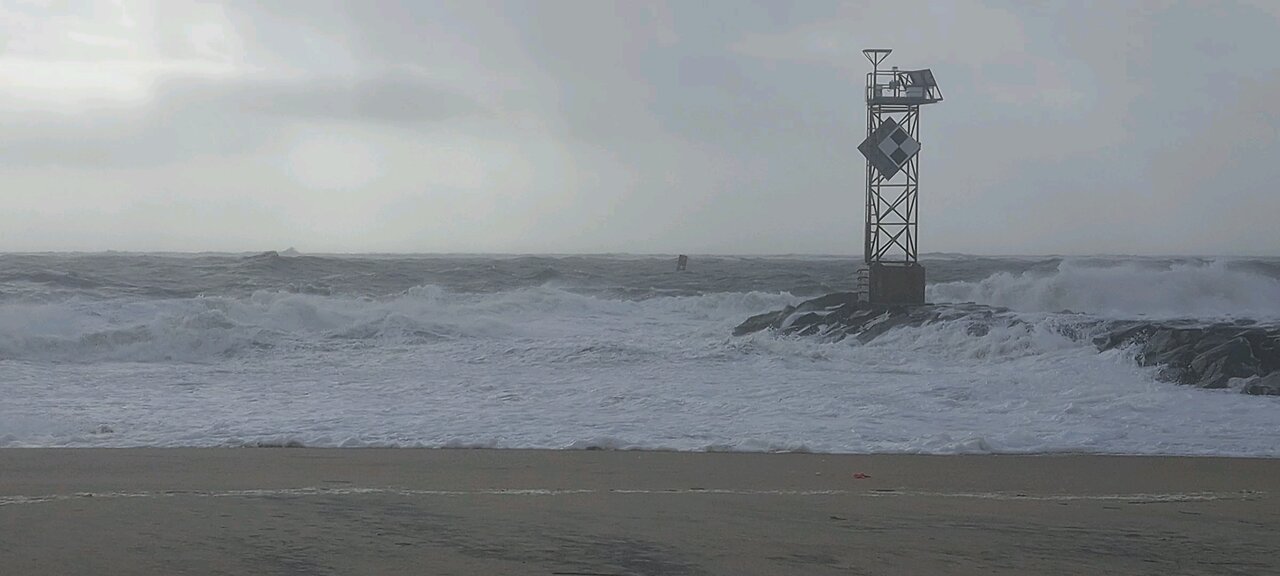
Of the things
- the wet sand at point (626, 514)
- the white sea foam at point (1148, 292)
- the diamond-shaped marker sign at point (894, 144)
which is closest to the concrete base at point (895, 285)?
the diamond-shaped marker sign at point (894, 144)

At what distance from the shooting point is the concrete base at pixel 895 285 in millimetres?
20594

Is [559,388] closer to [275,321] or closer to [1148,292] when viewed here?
[275,321]

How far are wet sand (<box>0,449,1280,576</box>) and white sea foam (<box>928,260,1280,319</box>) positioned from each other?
16.1m

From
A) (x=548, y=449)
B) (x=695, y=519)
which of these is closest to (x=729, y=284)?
(x=548, y=449)

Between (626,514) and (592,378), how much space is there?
26.4 ft

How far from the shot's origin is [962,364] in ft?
50.4

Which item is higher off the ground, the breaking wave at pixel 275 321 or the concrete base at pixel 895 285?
the concrete base at pixel 895 285

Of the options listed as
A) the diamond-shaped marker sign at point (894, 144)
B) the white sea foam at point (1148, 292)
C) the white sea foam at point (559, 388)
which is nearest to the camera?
the white sea foam at point (559, 388)

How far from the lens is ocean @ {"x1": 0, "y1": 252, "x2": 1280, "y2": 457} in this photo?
32.0 ft

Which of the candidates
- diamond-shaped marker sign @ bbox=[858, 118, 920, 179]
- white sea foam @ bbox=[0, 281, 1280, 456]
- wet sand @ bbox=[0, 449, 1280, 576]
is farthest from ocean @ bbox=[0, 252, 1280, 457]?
diamond-shaped marker sign @ bbox=[858, 118, 920, 179]

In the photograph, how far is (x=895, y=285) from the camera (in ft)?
67.7

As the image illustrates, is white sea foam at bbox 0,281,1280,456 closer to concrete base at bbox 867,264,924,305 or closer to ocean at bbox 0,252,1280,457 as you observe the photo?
ocean at bbox 0,252,1280,457

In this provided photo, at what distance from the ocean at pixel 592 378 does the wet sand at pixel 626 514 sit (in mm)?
1110

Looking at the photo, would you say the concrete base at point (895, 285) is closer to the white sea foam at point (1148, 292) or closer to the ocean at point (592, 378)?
the ocean at point (592, 378)
